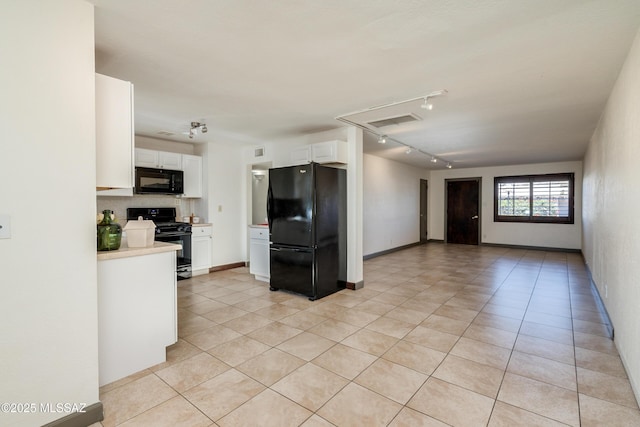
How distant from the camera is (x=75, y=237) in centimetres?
176

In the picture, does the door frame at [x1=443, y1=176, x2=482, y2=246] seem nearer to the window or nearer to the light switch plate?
the window

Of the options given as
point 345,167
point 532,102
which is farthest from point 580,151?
point 345,167

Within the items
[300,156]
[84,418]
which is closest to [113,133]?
[84,418]

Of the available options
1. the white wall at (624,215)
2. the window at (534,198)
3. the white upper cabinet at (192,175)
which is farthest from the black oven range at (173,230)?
the window at (534,198)

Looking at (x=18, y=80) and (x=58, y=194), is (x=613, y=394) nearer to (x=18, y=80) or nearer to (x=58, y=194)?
(x=58, y=194)

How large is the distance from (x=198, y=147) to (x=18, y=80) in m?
4.34

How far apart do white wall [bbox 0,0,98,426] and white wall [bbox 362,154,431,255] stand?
18.2 ft

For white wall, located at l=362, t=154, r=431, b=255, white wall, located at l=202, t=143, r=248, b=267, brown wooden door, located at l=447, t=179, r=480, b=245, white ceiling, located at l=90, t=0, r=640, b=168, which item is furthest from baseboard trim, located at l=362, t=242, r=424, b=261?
white ceiling, located at l=90, t=0, r=640, b=168

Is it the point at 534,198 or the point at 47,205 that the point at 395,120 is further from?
the point at 534,198

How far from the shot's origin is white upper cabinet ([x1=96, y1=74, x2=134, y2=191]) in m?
2.00

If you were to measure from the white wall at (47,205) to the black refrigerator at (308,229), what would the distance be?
2525 millimetres

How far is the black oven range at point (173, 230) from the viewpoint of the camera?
4887 mm

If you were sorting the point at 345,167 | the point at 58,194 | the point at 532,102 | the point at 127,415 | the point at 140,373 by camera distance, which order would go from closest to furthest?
1. the point at 58,194
2. the point at 127,415
3. the point at 140,373
4. the point at 532,102
5. the point at 345,167

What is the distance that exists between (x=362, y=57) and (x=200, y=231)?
4.17 m
